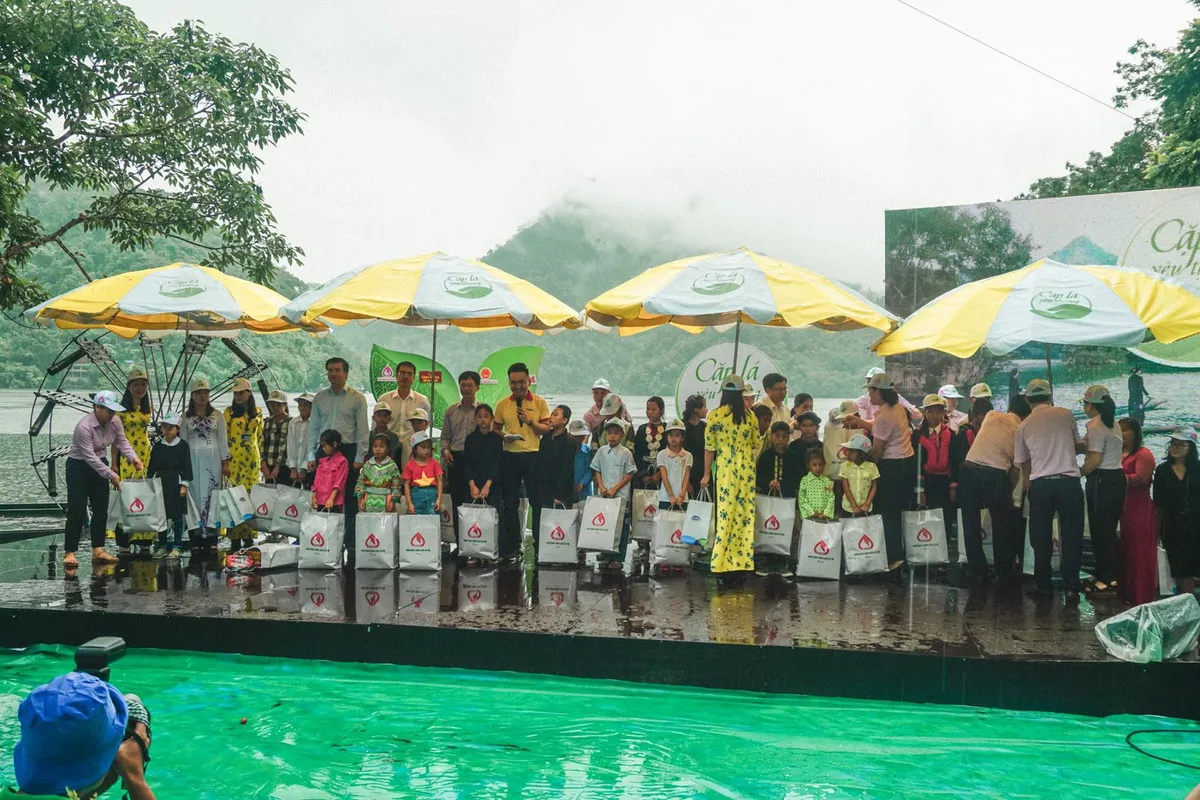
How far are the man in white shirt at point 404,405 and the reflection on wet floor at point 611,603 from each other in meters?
1.60

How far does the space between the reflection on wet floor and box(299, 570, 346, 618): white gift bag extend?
0.05 ft

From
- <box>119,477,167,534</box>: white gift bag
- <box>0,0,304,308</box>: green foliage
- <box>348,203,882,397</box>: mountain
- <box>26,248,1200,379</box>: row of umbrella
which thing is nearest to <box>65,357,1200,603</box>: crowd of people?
<box>119,477,167,534</box>: white gift bag

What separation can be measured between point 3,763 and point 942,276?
964 centimetres

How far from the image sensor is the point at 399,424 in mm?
10227

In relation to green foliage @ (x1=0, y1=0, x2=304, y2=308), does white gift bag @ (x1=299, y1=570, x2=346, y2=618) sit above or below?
below

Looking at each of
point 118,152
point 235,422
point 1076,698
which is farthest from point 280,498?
point 118,152

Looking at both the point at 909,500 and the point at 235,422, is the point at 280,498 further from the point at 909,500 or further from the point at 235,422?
the point at 909,500

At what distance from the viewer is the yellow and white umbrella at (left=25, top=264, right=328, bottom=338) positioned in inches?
380

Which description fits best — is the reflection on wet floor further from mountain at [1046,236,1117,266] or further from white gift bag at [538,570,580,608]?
mountain at [1046,236,1117,266]

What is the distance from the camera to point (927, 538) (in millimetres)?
9156

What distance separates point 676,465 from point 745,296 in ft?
6.10

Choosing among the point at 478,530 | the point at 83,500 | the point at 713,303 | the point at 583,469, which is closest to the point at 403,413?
the point at 478,530

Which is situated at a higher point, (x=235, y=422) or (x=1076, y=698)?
(x=235, y=422)

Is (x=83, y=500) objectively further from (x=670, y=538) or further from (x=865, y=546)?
(x=865, y=546)
